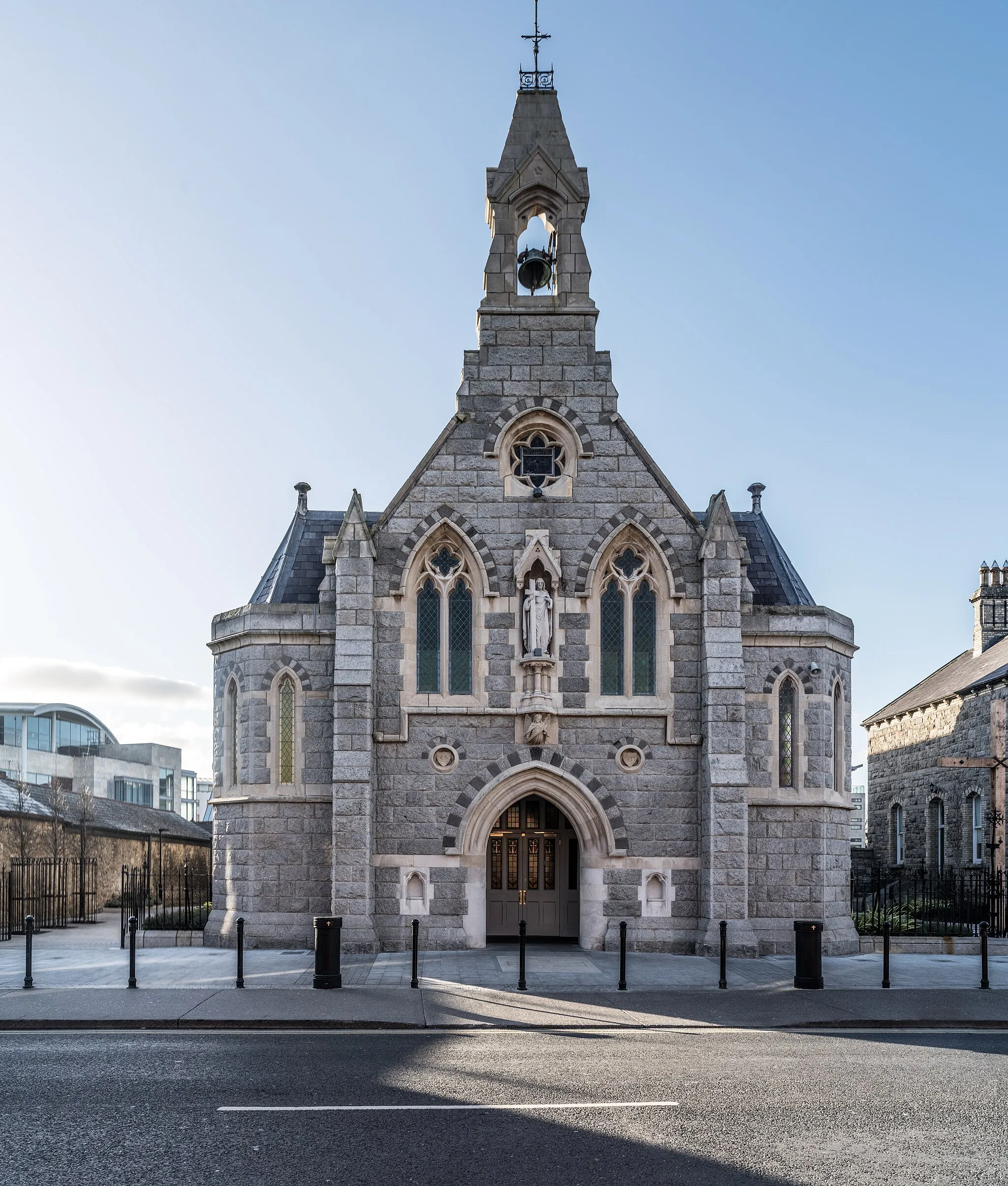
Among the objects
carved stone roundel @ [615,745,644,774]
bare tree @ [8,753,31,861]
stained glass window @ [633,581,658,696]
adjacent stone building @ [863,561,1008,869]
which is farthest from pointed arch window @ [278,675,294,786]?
adjacent stone building @ [863,561,1008,869]

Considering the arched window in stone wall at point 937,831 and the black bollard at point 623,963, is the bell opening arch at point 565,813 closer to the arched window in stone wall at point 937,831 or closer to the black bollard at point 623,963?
the black bollard at point 623,963

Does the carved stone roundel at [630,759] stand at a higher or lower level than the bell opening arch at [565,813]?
higher

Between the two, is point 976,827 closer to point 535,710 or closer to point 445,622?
point 535,710

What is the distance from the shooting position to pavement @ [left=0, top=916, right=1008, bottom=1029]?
42.3 feet

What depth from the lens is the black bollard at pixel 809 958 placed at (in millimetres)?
15438

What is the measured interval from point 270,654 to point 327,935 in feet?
20.7

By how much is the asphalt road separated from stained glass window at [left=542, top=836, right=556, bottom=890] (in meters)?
8.25

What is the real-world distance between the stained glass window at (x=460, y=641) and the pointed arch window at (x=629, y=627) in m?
2.22

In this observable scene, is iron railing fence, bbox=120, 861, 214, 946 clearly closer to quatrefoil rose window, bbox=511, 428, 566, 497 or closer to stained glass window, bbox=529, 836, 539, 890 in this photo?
stained glass window, bbox=529, 836, 539, 890

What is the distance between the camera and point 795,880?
19.7 m

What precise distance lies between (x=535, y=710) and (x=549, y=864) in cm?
327

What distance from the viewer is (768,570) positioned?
867 inches

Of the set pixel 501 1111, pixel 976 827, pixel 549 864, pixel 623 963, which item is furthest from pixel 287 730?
pixel 976 827

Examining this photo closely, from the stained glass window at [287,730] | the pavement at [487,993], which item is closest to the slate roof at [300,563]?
the stained glass window at [287,730]
